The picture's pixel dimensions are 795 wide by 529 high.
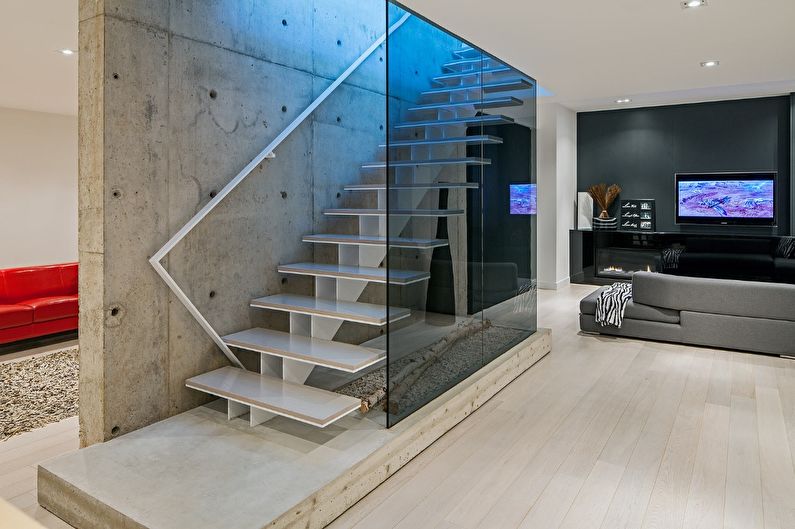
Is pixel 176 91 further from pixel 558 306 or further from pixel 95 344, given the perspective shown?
pixel 558 306

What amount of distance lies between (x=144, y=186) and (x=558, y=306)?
18.1 feet

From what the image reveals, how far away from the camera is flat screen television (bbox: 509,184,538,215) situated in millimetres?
4483

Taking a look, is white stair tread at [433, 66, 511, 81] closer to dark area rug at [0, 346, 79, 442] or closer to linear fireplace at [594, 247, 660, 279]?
dark area rug at [0, 346, 79, 442]

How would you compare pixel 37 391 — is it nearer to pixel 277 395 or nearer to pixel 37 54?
pixel 277 395

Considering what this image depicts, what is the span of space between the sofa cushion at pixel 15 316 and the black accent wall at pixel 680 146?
788 cm

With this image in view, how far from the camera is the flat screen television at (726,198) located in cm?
799

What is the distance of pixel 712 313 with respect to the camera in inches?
201

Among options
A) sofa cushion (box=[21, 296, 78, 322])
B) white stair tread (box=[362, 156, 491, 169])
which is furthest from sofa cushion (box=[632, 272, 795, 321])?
sofa cushion (box=[21, 296, 78, 322])

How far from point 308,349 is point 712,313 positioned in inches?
150

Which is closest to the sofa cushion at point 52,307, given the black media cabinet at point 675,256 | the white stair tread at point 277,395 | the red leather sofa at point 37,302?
the red leather sofa at point 37,302

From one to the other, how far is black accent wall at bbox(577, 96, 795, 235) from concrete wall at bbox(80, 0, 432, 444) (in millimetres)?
6022

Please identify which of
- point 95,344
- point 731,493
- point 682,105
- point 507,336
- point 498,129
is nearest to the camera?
point 731,493

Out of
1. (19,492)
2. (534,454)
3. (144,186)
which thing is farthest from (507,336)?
(19,492)

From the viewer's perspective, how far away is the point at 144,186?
3.03 meters
